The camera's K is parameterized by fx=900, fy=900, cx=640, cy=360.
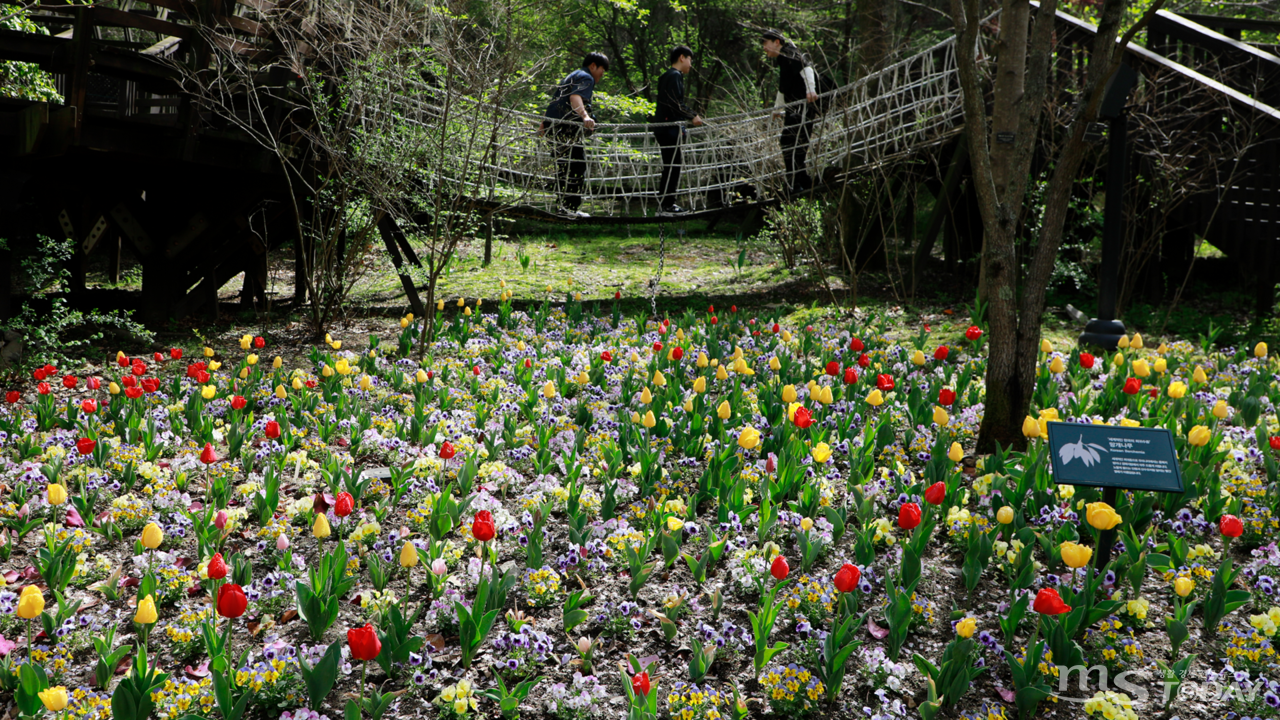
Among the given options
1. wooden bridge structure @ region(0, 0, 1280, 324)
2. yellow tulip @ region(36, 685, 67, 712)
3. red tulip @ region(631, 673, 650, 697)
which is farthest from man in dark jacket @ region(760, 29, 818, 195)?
yellow tulip @ region(36, 685, 67, 712)

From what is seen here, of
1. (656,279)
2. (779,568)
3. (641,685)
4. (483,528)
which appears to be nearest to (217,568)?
(483,528)

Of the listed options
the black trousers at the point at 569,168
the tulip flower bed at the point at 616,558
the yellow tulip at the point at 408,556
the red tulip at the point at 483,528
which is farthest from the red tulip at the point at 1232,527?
the black trousers at the point at 569,168

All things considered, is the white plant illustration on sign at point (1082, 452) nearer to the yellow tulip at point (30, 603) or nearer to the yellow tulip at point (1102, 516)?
the yellow tulip at point (1102, 516)

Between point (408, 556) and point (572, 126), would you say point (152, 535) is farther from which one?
point (572, 126)

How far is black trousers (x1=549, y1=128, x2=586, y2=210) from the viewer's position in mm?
8641

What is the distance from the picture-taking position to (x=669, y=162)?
9.98m

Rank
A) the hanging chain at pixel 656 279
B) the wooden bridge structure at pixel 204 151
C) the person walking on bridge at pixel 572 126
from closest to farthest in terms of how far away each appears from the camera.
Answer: the wooden bridge structure at pixel 204 151 → the person walking on bridge at pixel 572 126 → the hanging chain at pixel 656 279

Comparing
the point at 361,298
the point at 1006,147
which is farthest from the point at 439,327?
the point at 1006,147

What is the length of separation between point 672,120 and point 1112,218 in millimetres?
4620

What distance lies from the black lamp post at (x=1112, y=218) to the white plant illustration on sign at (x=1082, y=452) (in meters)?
3.82

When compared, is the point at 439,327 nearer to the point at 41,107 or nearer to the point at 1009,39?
the point at 41,107

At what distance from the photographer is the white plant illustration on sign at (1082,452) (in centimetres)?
305

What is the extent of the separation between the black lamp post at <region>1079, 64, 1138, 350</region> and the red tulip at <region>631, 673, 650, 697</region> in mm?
5286

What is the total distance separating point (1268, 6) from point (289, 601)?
19314 mm
